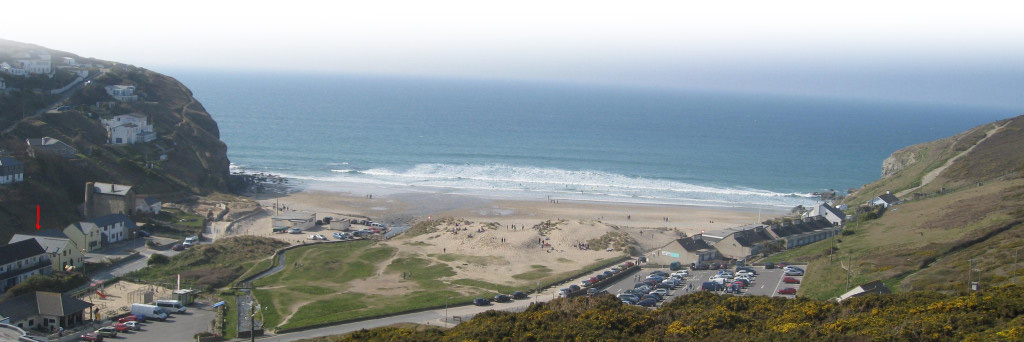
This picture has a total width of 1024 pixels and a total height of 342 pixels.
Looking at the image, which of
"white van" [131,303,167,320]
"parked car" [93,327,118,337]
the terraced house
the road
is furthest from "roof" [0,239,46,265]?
the road

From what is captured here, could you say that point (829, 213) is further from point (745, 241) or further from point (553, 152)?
point (553, 152)

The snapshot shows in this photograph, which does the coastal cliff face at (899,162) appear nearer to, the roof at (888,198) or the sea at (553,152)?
the sea at (553,152)

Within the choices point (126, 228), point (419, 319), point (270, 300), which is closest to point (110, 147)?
point (126, 228)

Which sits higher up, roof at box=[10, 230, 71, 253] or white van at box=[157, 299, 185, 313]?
roof at box=[10, 230, 71, 253]

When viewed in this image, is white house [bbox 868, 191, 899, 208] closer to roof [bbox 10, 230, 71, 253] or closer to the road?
roof [bbox 10, 230, 71, 253]

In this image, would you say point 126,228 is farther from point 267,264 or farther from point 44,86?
point 44,86

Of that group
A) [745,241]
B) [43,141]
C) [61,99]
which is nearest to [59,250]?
[43,141]

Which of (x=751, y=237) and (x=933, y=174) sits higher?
(x=933, y=174)

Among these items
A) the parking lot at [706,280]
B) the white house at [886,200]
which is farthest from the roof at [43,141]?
the white house at [886,200]
